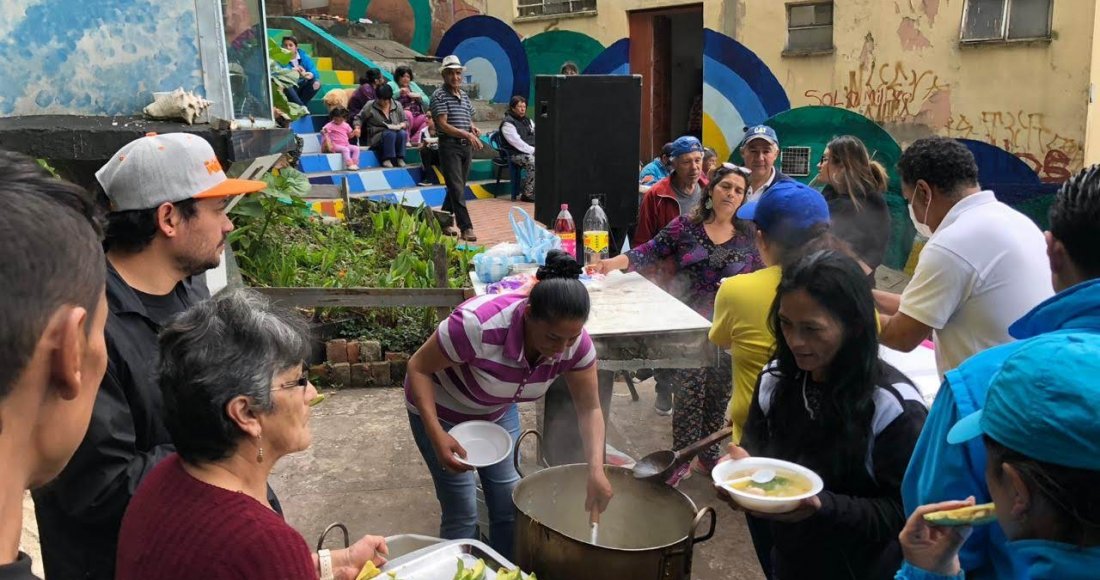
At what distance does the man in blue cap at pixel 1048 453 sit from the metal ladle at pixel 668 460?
130 centimetres

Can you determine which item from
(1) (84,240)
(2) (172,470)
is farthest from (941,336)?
(1) (84,240)

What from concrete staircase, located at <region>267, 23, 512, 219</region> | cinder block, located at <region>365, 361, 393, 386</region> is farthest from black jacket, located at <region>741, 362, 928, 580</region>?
concrete staircase, located at <region>267, 23, 512, 219</region>

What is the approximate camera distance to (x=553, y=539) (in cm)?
233

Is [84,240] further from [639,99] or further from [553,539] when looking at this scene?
[639,99]

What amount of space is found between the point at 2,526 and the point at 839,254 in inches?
75.9

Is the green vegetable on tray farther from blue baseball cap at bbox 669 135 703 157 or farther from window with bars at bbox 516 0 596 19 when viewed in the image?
window with bars at bbox 516 0 596 19

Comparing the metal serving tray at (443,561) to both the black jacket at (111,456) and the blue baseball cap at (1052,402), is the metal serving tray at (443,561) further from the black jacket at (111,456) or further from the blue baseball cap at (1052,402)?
the blue baseball cap at (1052,402)

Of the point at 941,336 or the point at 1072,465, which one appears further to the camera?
the point at 941,336

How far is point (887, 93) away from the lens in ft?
34.3

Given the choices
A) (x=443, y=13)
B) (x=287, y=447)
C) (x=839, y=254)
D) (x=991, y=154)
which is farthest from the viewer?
(x=443, y=13)

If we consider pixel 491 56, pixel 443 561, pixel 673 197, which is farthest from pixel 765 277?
pixel 491 56

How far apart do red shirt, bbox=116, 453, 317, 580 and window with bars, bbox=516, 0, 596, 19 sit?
1338cm

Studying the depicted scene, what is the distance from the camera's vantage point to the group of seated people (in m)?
1.16

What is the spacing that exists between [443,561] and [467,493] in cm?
83
